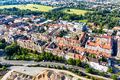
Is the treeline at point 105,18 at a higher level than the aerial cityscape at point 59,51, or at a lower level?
higher

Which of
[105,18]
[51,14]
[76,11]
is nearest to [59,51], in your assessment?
[105,18]

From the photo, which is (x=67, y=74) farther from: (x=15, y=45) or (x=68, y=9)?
(x=68, y=9)

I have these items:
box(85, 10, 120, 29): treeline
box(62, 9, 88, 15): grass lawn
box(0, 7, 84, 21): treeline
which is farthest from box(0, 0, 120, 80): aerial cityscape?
box(62, 9, 88, 15): grass lawn

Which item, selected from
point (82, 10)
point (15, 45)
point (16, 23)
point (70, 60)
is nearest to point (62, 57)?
point (70, 60)

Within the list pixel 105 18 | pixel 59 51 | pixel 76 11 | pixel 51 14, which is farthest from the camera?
pixel 76 11

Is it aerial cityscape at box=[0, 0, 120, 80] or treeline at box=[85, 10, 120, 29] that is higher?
treeline at box=[85, 10, 120, 29]

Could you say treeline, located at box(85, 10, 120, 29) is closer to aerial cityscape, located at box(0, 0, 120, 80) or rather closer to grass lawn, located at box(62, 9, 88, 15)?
aerial cityscape, located at box(0, 0, 120, 80)

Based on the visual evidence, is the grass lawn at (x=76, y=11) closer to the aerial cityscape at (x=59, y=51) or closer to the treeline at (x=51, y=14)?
the treeline at (x=51, y=14)

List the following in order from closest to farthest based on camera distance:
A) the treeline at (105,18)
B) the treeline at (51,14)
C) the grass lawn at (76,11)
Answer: the treeline at (105,18) < the treeline at (51,14) < the grass lawn at (76,11)

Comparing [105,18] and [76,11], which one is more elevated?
[76,11]

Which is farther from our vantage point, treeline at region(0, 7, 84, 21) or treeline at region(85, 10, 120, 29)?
treeline at region(0, 7, 84, 21)

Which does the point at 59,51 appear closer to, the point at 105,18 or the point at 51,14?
the point at 105,18

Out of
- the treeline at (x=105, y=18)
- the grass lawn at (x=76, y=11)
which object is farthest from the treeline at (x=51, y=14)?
the grass lawn at (x=76, y=11)
